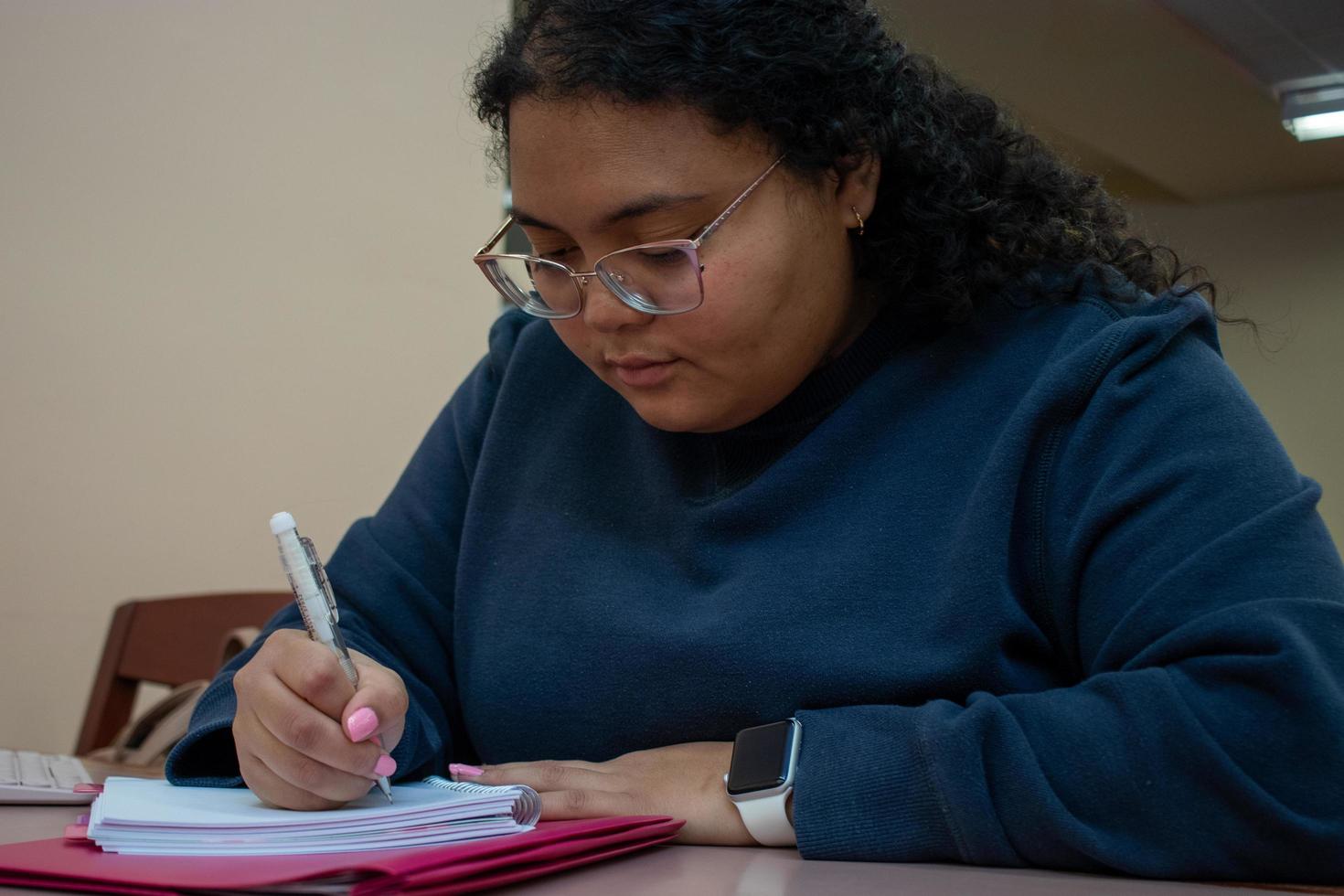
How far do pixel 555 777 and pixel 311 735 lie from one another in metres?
0.18

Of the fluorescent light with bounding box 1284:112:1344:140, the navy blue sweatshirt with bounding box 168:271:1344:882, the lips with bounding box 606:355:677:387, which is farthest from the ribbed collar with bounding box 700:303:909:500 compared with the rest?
the fluorescent light with bounding box 1284:112:1344:140

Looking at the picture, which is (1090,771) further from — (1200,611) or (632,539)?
(632,539)

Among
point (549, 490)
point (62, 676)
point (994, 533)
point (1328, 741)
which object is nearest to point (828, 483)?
point (994, 533)

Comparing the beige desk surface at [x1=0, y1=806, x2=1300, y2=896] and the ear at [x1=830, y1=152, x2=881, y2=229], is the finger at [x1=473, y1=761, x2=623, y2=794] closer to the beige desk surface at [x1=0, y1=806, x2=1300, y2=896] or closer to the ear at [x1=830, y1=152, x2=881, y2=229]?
the beige desk surface at [x1=0, y1=806, x2=1300, y2=896]

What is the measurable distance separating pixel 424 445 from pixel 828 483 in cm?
54

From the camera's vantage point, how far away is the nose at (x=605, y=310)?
1052mm

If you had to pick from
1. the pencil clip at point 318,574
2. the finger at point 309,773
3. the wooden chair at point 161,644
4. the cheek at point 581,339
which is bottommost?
the wooden chair at point 161,644

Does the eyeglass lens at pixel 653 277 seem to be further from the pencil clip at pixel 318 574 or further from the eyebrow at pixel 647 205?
the pencil clip at pixel 318 574

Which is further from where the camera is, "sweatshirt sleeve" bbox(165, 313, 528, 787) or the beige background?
the beige background

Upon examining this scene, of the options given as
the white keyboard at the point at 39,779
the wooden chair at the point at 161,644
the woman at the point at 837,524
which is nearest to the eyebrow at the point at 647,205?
the woman at the point at 837,524

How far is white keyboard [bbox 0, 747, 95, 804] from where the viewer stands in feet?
3.40

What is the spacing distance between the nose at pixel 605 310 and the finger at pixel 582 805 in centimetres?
39

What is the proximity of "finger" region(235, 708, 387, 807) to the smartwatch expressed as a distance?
0.26m

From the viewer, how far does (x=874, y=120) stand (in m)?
1.11
